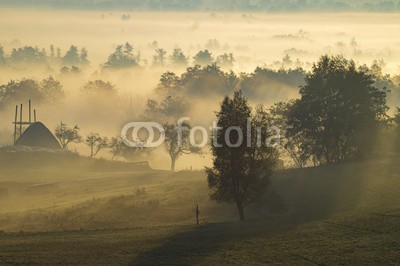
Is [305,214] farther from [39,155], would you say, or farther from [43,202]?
[39,155]

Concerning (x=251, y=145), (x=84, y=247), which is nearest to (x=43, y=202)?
(x=251, y=145)

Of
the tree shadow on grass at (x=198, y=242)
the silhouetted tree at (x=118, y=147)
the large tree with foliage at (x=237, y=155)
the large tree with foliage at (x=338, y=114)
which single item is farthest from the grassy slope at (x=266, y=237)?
the silhouetted tree at (x=118, y=147)

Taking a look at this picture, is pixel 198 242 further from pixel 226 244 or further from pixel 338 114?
pixel 338 114

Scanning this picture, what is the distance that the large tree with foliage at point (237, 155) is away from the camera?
238 ft

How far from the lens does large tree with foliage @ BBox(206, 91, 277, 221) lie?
2859 inches

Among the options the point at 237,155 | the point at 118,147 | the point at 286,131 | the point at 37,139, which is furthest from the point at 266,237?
the point at 118,147

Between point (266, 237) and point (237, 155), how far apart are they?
638 inches

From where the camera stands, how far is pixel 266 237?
58.2 meters

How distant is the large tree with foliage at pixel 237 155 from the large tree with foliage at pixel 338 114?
37.7 metres

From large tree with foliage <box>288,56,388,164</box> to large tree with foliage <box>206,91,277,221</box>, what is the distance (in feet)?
124

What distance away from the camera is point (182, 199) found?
90312 mm

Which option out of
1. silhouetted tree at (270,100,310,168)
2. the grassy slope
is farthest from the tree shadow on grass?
silhouetted tree at (270,100,310,168)

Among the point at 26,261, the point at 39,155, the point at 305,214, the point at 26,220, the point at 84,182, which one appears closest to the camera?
the point at 26,261

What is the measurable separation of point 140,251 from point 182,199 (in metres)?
36.5
